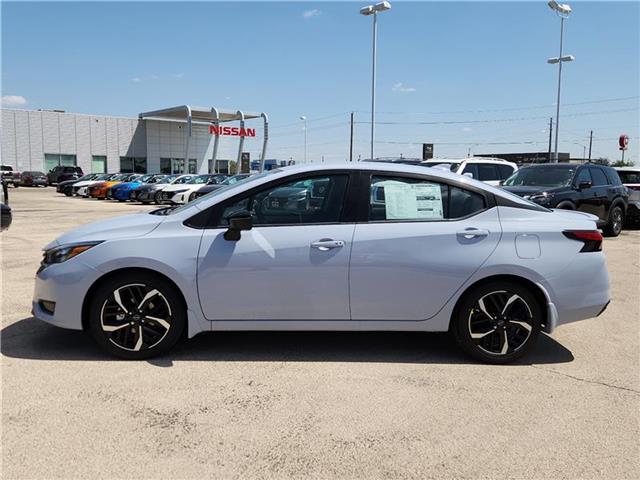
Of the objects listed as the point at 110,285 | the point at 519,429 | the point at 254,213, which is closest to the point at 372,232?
the point at 254,213

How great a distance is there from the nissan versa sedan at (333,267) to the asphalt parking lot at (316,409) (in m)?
0.33

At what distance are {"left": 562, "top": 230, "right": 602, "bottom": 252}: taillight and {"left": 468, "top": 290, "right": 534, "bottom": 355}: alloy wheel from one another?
68 cm

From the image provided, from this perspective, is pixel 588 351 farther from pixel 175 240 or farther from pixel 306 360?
pixel 175 240

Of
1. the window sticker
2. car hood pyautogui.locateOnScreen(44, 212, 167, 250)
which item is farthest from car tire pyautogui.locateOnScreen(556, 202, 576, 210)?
car hood pyautogui.locateOnScreen(44, 212, 167, 250)

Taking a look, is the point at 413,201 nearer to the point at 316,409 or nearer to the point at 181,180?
the point at 316,409

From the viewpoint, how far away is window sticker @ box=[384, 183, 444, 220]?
4418mm

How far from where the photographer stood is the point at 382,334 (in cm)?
519

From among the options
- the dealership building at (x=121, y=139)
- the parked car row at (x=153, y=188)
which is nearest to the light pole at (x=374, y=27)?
the parked car row at (x=153, y=188)

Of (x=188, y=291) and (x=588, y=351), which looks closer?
(x=188, y=291)

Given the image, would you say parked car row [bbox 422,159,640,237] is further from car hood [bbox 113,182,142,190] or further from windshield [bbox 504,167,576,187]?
car hood [bbox 113,182,142,190]

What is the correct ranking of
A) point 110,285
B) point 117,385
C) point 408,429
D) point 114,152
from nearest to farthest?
point 408,429 → point 117,385 → point 110,285 → point 114,152

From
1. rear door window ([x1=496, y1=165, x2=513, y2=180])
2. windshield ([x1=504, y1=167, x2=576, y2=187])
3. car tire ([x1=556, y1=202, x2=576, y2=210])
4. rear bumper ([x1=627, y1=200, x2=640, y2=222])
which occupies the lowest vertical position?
rear bumper ([x1=627, y1=200, x2=640, y2=222])

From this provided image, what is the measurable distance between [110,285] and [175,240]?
23.8 inches

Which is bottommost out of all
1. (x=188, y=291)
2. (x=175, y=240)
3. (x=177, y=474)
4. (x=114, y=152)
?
(x=177, y=474)
